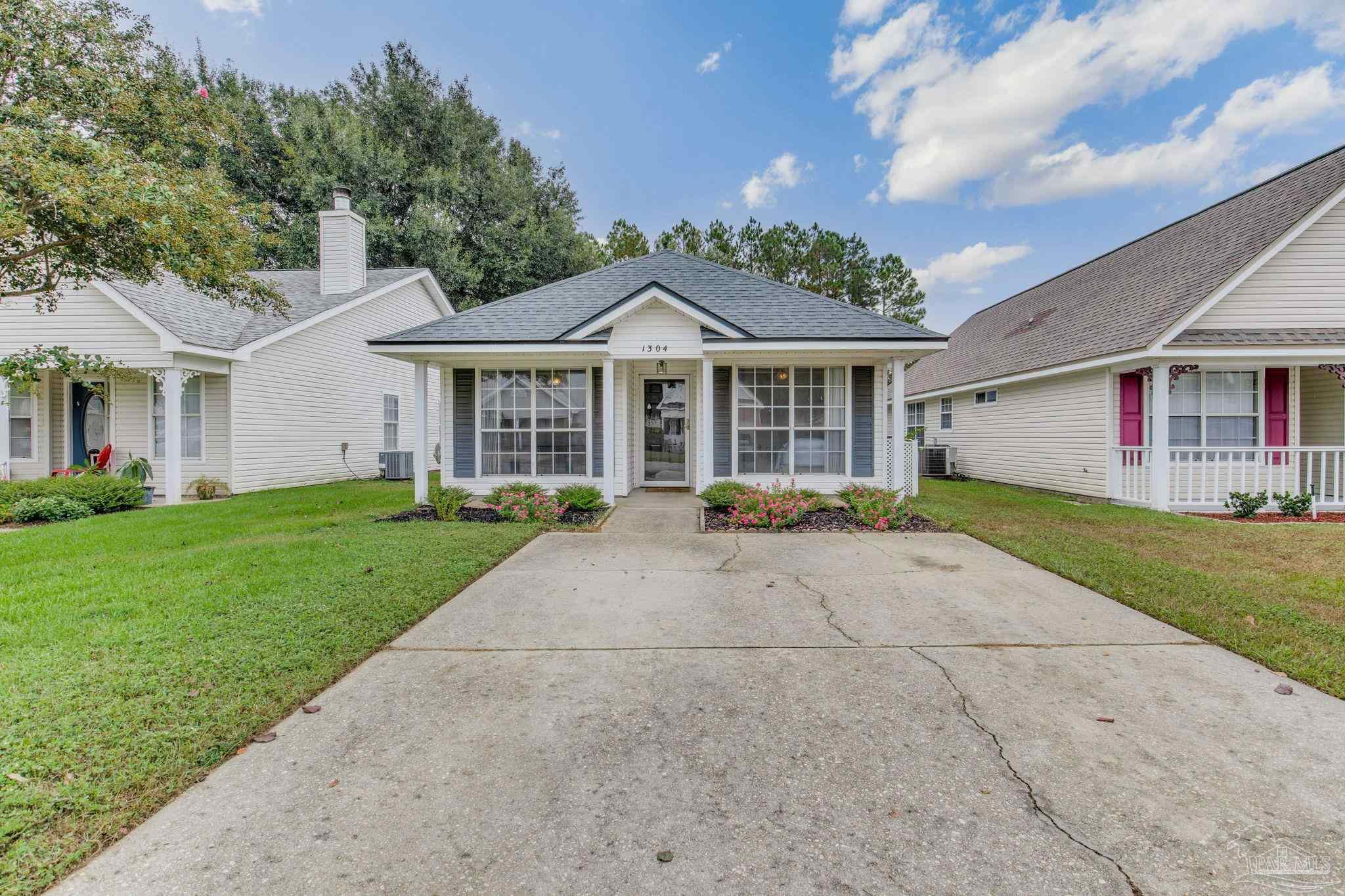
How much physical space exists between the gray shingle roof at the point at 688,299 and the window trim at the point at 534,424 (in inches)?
31.2

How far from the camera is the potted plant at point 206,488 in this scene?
11.1 m

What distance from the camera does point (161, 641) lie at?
3.61 metres

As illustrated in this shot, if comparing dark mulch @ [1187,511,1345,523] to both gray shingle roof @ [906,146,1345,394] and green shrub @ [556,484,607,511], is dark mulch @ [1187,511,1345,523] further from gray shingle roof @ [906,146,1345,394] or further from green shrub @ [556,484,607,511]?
green shrub @ [556,484,607,511]

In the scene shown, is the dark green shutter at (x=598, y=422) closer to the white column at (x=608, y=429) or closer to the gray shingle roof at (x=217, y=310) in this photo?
the white column at (x=608, y=429)

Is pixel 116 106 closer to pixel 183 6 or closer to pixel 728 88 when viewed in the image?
pixel 183 6

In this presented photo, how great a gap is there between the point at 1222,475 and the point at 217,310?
67.0 feet

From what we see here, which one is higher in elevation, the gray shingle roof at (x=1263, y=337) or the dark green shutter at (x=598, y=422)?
the gray shingle roof at (x=1263, y=337)

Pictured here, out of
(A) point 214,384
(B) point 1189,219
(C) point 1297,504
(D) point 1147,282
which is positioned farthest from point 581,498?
(B) point 1189,219

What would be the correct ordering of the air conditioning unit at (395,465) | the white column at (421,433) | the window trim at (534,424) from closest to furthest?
1. the white column at (421,433)
2. the window trim at (534,424)
3. the air conditioning unit at (395,465)

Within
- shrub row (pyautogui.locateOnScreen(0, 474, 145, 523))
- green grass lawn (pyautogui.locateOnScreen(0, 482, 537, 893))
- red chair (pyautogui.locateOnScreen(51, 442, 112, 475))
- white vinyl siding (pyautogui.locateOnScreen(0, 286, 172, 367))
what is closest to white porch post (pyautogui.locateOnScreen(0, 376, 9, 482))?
red chair (pyautogui.locateOnScreen(51, 442, 112, 475))

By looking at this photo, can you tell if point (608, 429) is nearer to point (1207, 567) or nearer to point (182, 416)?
point (1207, 567)

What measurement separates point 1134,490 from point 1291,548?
352cm

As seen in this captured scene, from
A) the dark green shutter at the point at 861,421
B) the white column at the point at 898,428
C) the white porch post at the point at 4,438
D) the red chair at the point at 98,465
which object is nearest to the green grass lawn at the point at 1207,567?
the white column at the point at 898,428

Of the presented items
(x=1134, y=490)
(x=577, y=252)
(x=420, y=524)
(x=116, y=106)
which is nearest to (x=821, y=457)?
(x=1134, y=490)
